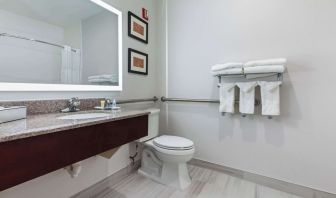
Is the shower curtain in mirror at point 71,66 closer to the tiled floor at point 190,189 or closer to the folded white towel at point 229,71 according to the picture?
the tiled floor at point 190,189

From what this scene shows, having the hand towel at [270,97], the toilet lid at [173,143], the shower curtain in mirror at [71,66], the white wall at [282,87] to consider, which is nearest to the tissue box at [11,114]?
the shower curtain in mirror at [71,66]

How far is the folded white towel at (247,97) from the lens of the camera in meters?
→ 1.62

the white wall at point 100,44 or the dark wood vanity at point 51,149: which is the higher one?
the white wall at point 100,44

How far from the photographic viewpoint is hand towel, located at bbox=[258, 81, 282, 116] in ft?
4.96

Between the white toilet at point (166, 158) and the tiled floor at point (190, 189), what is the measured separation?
0.07 metres

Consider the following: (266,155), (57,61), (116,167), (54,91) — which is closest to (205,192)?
(266,155)

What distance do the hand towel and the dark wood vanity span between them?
49.9 inches

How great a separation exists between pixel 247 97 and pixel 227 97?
0.62ft

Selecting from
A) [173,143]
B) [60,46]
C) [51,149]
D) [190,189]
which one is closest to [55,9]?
[60,46]

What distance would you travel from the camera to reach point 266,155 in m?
1.70

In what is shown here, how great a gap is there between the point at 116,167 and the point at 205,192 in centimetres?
90

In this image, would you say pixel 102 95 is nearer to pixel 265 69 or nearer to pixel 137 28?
pixel 137 28

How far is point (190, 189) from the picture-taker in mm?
1629

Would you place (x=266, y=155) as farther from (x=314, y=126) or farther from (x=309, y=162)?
(x=314, y=126)
